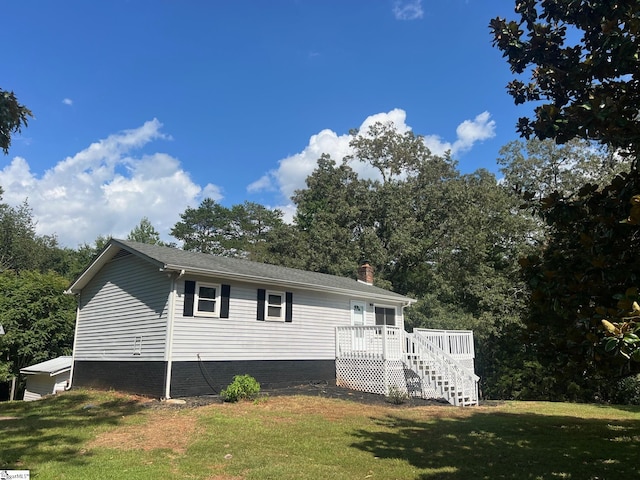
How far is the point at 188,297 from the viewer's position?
13172 millimetres

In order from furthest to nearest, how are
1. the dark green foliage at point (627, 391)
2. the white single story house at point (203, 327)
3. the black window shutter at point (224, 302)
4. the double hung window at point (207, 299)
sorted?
the dark green foliage at point (627, 391), the black window shutter at point (224, 302), the double hung window at point (207, 299), the white single story house at point (203, 327)

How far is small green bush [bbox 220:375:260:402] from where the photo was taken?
11.9m

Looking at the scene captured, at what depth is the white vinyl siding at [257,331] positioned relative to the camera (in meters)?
13.1

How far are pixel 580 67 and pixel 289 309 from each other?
38.4 ft

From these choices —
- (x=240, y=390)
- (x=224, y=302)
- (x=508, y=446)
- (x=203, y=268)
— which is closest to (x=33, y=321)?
(x=224, y=302)

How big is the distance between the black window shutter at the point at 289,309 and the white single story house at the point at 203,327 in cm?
4

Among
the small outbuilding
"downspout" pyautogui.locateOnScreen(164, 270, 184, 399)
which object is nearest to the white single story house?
"downspout" pyautogui.locateOnScreen(164, 270, 184, 399)

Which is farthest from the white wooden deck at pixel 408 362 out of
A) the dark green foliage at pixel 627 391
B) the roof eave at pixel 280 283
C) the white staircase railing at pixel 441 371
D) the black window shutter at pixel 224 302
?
the dark green foliage at pixel 627 391

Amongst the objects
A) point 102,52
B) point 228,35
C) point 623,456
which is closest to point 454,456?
point 623,456

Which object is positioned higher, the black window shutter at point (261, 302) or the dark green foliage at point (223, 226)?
the dark green foliage at point (223, 226)

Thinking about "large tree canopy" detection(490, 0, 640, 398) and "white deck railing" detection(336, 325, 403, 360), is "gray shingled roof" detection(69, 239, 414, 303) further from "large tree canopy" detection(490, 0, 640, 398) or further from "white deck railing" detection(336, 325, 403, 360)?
"large tree canopy" detection(490, 0, 640, 398)

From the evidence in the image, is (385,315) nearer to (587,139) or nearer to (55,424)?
(55,424)

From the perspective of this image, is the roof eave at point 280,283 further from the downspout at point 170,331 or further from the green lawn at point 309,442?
the green lawn at point 309,442

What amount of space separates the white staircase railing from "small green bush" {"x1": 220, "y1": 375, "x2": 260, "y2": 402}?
5.79 meters
